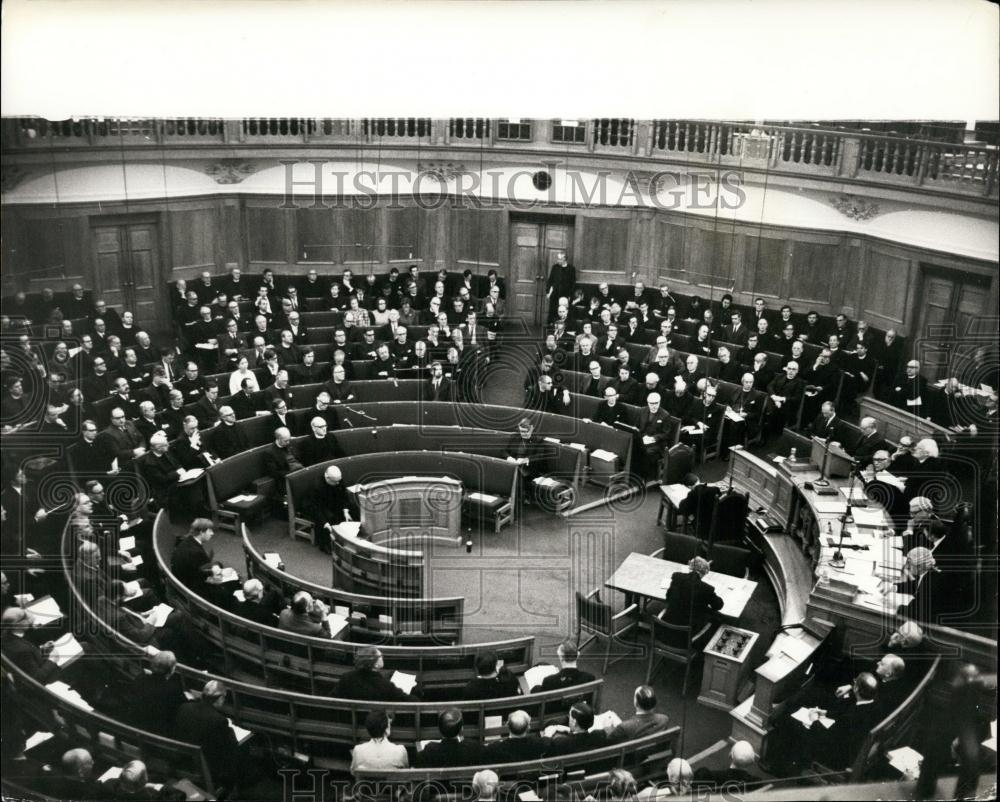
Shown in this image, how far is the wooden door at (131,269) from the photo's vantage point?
13.1m

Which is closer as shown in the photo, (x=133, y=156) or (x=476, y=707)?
(x=476, y=707)

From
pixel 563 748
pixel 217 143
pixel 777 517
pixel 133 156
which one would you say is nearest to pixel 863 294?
pixel 777 517

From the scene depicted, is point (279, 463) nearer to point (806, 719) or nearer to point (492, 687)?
point (492, 687)

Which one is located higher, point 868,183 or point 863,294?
point 868,183

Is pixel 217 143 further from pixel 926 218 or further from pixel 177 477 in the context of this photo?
pixel 926 218

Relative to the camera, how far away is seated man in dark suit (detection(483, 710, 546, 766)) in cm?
548

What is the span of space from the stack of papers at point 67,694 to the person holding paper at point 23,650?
82 mm

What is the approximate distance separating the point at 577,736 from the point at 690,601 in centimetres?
207

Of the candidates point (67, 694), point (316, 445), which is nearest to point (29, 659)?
point (67, 694)

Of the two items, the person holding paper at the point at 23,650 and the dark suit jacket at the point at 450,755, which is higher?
the person holding paper at the point at 23,650

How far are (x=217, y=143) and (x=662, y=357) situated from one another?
8049 millimetres

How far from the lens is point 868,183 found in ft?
38.3

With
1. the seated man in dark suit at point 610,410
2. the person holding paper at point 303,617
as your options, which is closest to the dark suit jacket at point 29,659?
the person holding paper at point 303,617

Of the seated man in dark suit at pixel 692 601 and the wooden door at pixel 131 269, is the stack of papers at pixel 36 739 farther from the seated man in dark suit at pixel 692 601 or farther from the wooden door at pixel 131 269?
the wooden door at pixel 131 269
